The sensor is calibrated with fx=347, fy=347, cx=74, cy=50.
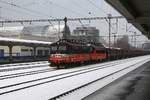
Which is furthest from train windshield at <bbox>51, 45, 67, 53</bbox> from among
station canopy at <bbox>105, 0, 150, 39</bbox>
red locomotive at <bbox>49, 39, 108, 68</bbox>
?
station canopy at <bbox>105, 0, 150, 39</bbox>

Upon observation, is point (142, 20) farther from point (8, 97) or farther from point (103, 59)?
point (103, 59)

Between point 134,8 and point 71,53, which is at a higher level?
point 134,8

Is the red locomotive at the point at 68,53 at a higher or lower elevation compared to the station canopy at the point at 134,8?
lower

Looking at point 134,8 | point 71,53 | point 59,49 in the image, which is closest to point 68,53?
point 71,53

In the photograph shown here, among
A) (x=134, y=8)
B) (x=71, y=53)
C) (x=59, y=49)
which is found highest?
(x=134, y=8)

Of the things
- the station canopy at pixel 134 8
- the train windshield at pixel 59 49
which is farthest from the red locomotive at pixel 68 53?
the station canopy at pixel 134 8

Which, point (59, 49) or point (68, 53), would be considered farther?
point (68, 53)

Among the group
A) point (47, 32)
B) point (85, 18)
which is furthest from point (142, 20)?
point (47, 32)

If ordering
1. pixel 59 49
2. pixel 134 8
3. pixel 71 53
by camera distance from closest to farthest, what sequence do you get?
pixel 134 8
pixel 59 49
pixel 71 53

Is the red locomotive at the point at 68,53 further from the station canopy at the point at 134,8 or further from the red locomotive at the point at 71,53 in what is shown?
the station canopy at the point at 134,8

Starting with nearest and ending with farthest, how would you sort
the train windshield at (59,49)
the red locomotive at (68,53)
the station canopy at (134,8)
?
1. the station canopy at (134,8)
2. the red locomotive at (68,53)
3. the train windshield at (59,49)

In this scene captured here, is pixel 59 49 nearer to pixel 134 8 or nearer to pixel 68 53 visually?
pixel 68 53

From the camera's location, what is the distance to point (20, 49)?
228 feet

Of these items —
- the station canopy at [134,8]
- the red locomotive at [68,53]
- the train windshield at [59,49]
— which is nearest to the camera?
the station canopy at [134,8]
